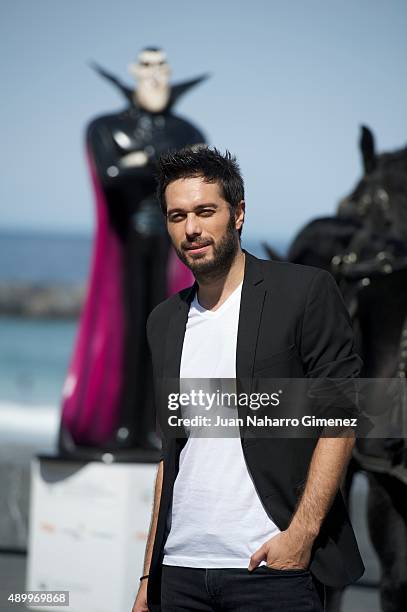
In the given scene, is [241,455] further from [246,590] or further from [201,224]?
[201,224]

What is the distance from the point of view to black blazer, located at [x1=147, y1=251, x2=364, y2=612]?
1754 mm

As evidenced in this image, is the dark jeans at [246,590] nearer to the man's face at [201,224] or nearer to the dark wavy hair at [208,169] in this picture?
the man's face at [201,224]

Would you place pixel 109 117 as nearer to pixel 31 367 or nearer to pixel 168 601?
pixel 168 601

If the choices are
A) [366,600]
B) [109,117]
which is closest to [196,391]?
[109,117]

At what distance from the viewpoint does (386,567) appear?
3.04 metres

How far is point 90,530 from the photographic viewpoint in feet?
13.7

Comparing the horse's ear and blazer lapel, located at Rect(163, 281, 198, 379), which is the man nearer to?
blazer lapel, located at Rect(163, 281, 198, 379)

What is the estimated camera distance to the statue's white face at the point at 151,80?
4.27 meters

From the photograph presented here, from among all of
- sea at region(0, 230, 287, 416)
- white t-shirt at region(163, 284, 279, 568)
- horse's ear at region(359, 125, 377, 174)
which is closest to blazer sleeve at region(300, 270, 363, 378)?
white t-shirt at region(163, 284, 279, 568)

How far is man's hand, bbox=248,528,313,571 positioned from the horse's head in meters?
1.44

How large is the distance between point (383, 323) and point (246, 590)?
137cm

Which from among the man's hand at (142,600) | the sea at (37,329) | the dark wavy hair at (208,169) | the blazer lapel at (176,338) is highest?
the sea at (37,329)

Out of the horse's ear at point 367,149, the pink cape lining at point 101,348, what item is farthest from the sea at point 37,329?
the horse's ear at point 367,149

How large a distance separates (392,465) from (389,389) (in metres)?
0.22
